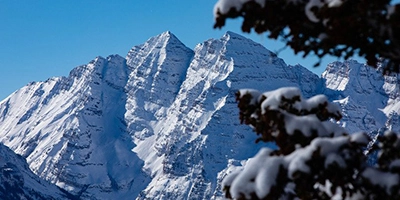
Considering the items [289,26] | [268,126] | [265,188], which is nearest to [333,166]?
[265,188]

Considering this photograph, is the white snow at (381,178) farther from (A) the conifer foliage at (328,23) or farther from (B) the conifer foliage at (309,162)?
(A) the conifer foliage at (328,23)

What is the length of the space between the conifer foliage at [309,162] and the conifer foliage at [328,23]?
3.55ft

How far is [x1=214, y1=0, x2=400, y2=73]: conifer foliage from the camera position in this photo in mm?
11562

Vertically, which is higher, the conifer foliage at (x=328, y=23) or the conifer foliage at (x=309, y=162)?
the conifer foliage at (x=328, y=23)

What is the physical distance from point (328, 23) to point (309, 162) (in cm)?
236

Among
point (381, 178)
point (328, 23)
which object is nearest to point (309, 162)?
point (381, 178)

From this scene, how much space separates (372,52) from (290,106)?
5.67 ft

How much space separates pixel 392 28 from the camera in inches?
455

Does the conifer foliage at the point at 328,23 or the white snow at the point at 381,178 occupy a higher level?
the conifer foliage at the point at 328,23

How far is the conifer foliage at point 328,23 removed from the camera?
37.9 ft

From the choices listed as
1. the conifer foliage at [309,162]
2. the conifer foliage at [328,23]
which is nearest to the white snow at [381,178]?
the conifer foliage at [309,162]

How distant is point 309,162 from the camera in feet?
37.0

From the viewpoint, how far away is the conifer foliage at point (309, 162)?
1127 centimetres

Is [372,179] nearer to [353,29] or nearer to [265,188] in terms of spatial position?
[265,188]
